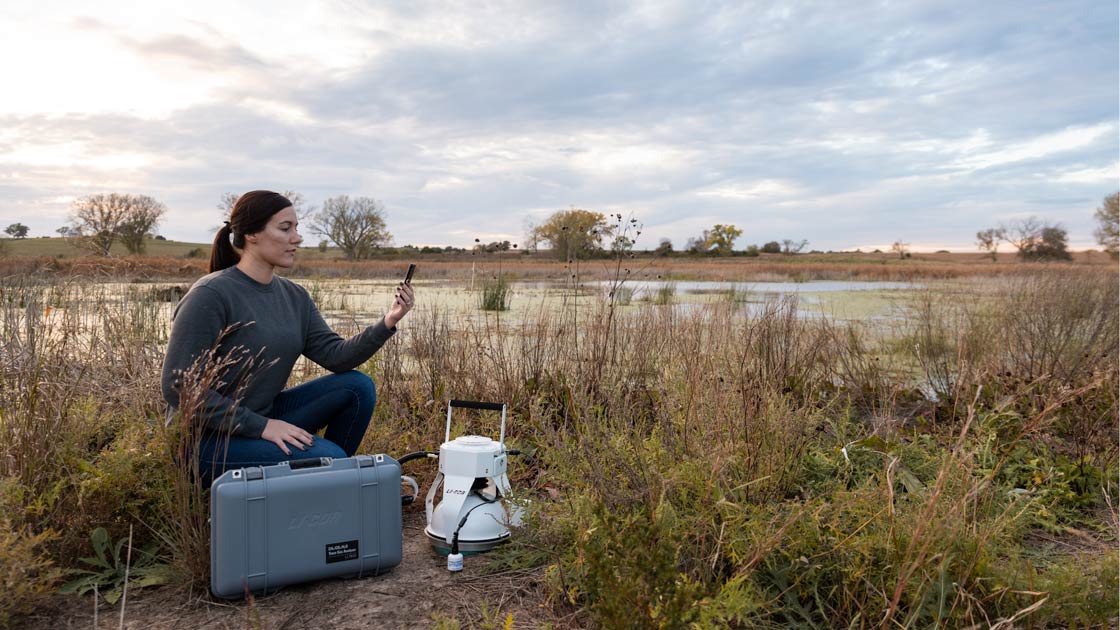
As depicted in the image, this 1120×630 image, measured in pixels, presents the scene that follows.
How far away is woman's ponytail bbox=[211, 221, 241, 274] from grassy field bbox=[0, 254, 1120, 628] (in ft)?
1.99

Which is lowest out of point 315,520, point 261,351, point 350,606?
point 350,606

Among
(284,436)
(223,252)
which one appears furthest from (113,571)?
(223,252)

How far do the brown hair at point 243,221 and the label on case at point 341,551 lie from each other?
3.83 feet

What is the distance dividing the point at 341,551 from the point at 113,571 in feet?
2.39

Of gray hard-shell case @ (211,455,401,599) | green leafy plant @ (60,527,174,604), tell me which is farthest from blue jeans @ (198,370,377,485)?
green leafy plant @ (60,527,174,604)

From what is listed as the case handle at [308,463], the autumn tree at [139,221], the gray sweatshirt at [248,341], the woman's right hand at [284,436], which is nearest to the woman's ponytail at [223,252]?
the gray sweatshirt at [248,341]

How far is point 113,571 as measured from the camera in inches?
88.0

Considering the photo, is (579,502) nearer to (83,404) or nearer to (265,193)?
(265,193)

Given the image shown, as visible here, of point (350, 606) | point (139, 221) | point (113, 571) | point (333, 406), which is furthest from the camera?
point (139, 221)

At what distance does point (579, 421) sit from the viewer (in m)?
3.06

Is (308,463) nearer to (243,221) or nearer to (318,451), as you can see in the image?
(318,451)

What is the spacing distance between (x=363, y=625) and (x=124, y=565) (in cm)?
92

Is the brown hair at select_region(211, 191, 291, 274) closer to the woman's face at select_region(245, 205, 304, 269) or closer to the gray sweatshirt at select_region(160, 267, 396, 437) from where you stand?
the woman's face at select_region(245, 205, 304, 269)

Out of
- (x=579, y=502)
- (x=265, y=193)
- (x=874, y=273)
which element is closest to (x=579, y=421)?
(x=579, y=502)
